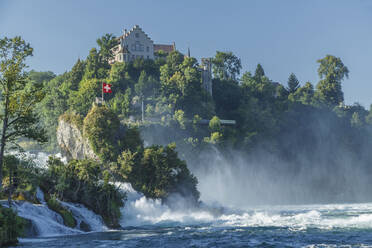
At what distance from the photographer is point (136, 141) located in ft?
251

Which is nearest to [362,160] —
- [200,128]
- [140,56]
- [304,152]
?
[304,152]

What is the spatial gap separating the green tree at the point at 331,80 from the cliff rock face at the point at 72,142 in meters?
77.2

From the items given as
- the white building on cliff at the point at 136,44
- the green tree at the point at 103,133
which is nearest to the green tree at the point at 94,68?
the white building on cliff at the point at 136,44

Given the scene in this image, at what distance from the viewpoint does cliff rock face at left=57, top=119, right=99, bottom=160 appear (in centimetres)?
7875

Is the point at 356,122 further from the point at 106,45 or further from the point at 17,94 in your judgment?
the point at 17,94

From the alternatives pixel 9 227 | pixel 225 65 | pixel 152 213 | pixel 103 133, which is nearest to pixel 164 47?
pixel 225 65

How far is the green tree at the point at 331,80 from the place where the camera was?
13988cm

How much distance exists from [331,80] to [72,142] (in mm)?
87196

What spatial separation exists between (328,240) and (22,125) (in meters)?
25.1

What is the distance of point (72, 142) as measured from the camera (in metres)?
82.0

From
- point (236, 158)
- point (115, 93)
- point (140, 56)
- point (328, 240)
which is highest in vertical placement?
point (140, 56)

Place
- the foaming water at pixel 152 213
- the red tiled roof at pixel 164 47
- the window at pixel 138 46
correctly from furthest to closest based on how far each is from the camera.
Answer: the red tiled roof at pixel 164 47 < the window at pixel 138 46 < the foaming water at pixel 152 213

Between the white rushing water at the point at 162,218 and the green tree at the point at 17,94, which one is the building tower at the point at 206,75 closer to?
the white rushing water at the point at 162,218

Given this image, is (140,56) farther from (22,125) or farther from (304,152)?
(22,125)
